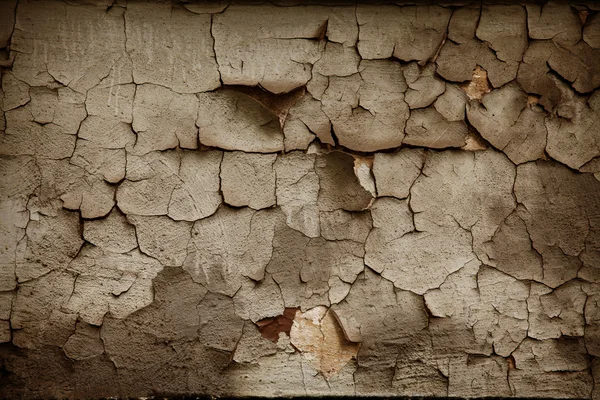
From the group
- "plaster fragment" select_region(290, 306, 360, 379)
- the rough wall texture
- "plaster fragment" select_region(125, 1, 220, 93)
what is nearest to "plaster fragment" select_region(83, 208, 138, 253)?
the rough wall texture

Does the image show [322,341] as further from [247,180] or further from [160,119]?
[160,119]

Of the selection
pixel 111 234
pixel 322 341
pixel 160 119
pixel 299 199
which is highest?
pixel 160 119

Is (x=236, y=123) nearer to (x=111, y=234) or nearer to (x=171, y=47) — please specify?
(x=171, y=47)

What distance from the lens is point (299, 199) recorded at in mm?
1906

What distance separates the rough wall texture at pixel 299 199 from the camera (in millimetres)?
1859

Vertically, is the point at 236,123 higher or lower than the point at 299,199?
higher

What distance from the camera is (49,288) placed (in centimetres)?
185

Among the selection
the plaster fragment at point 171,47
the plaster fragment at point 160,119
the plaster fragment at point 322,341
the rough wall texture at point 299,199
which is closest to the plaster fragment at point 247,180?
the rough wall texture at point 299,199

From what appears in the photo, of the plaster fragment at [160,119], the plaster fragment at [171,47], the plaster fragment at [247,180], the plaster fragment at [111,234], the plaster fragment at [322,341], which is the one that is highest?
the plaster fragment at [171,47]

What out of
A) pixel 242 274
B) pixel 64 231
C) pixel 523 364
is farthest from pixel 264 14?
pixel 523 364

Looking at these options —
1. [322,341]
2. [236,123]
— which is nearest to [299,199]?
[236,123]

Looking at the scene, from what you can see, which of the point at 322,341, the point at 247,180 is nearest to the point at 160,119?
the point at 247,180

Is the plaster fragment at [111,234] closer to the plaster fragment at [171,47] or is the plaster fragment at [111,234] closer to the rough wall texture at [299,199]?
the rough wall texture at [299,199]

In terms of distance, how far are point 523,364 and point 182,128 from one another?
164 cm
